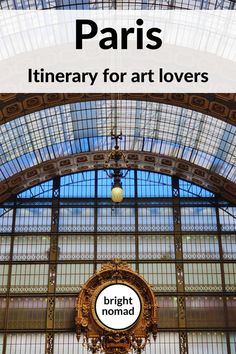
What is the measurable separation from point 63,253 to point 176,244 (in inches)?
306

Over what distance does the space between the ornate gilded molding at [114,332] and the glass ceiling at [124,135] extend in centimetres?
1928

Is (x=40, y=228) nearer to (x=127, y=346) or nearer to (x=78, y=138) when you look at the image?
(x=78, y=138)

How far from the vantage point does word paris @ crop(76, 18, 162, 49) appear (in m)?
4.35

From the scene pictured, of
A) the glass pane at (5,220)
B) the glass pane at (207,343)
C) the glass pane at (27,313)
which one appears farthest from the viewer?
the glass pane at (5,220)

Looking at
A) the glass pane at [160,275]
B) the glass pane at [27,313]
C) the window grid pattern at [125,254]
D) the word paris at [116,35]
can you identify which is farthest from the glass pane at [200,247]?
the word paris at [116,35]

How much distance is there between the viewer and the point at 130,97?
31969 mm

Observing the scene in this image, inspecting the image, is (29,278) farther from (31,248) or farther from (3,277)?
(31,248)

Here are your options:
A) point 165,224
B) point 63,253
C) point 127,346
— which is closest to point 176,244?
point 165,224

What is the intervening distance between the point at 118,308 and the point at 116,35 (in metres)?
10.6

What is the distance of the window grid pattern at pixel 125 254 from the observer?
3522cm

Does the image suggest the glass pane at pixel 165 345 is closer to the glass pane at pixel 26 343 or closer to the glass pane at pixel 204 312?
the glass pane at pixel 204 312

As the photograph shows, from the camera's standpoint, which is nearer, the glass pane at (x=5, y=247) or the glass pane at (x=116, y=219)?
the glass pane at (x=5, y=247)

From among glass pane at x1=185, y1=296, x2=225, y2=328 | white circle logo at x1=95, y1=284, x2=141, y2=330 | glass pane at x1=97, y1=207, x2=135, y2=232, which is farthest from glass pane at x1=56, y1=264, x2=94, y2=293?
white circle logo at x1=95, y1=284, x2=141, y2=330

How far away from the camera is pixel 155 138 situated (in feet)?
130
